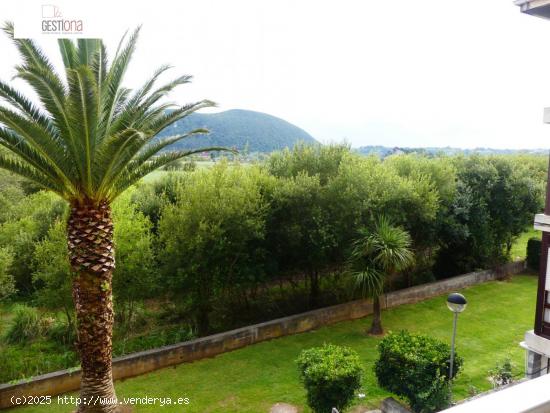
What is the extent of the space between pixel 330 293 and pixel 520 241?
46.7 ft

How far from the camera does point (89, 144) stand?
6.43 meters

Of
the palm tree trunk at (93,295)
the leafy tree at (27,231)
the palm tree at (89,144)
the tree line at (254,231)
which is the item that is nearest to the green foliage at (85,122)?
the palm tree at (89,144)

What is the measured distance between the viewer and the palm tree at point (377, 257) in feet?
34.2

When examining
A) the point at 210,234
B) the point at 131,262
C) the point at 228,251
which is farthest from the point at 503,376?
the point at 131,262

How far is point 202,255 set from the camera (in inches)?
398

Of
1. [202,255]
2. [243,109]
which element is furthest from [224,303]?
[243,109]

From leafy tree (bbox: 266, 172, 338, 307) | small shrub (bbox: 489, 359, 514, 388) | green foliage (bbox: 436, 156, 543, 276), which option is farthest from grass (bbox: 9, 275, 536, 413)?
green foliage (bbox: 436, 156, 543, 276)

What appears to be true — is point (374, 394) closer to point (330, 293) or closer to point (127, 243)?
point (330, 293)

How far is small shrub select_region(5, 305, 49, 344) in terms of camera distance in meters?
10.2

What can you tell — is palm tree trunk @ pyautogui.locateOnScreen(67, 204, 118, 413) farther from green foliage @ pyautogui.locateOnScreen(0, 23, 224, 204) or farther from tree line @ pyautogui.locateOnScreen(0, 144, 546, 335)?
tree line @ pyautogui.locateOnScreen(0, 144, 546, 335)

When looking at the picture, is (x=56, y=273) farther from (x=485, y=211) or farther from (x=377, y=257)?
(x=485, y=211)

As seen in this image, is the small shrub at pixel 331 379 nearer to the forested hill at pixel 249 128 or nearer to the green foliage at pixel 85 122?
the green foliage at pixel 85 122

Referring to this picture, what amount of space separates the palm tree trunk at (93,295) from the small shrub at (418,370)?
476 centimetres

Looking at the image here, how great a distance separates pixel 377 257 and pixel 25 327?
8.92 m
